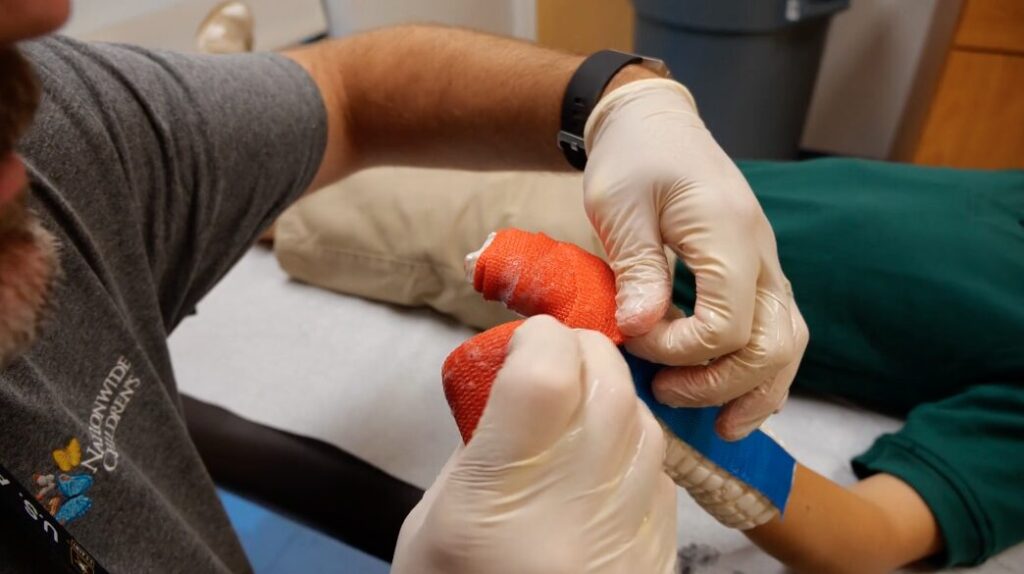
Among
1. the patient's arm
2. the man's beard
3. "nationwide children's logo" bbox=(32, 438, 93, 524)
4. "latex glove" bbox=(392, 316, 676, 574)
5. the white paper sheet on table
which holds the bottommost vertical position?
the white paper sheet on table

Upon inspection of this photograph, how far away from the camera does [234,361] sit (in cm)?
106

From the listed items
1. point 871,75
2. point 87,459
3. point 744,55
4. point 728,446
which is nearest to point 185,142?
point 87,459

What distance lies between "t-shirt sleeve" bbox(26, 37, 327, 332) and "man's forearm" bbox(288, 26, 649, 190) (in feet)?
0.22

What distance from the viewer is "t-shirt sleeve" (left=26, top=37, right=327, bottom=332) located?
0.57 metres

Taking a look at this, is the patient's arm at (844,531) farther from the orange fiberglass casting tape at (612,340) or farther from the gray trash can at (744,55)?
the gray trash can at (744,55)

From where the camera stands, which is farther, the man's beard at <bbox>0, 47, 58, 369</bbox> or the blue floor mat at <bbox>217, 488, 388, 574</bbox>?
the blue floor mat at <bbox>217, 488, 388, 574</bbox>

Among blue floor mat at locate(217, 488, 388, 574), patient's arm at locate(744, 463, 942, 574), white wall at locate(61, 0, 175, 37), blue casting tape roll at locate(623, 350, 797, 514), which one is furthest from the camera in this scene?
white wall at locate(61, 0, 175, 37)

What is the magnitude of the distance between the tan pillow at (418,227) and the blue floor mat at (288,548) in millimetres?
351

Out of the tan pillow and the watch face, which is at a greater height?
the watch face

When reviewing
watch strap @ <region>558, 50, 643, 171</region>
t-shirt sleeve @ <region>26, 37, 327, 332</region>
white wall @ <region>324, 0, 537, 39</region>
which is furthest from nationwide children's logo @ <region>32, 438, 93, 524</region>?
A: white wall @ <region>324, 0, 537, 39</region>

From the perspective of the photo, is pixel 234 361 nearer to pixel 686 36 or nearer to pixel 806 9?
pixel 686 36

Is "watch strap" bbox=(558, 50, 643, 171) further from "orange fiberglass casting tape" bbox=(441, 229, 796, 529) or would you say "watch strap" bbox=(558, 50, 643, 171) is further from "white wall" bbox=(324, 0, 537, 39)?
"white wall" bbox=(324, 0, 537, 39)

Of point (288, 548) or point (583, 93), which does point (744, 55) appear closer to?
point (583, 93)

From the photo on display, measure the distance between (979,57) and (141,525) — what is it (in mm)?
1509
